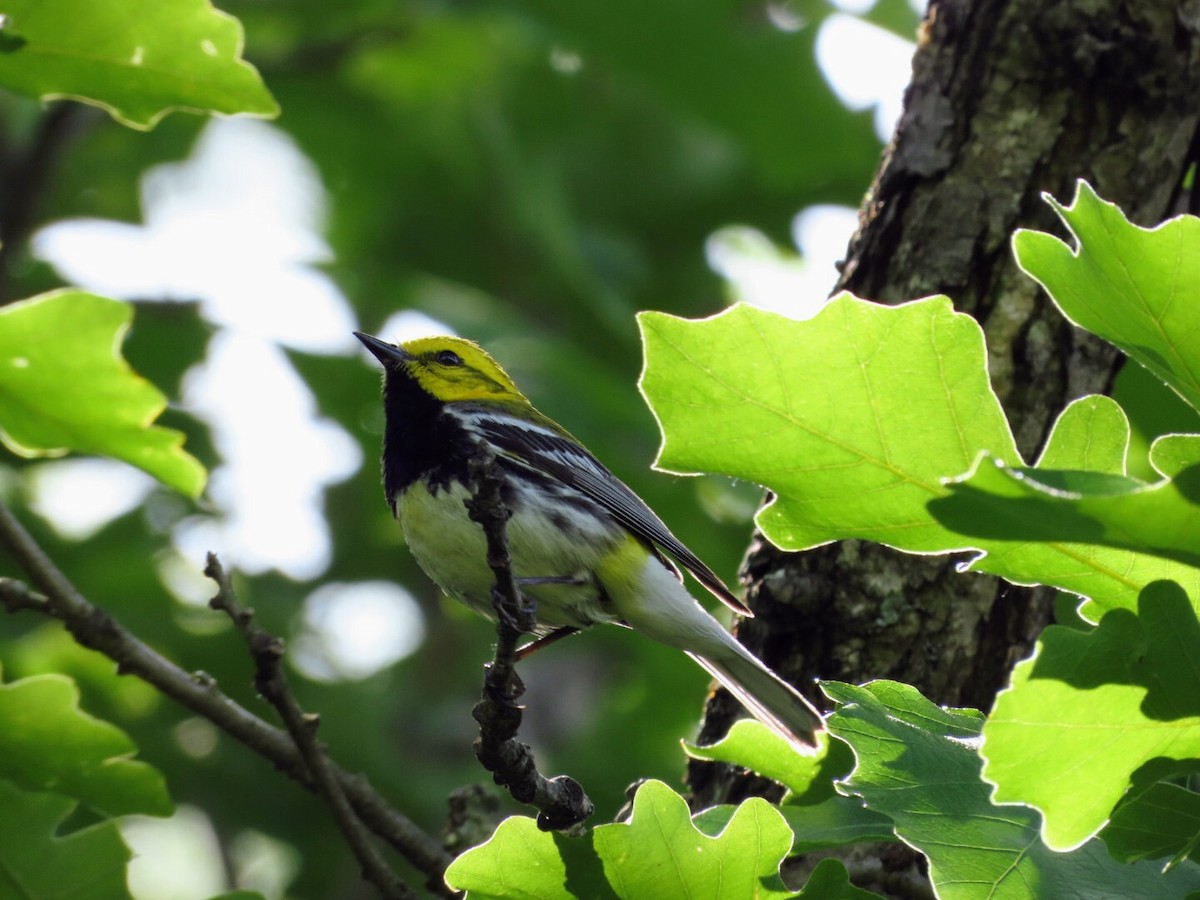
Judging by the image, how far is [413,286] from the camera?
318 inches

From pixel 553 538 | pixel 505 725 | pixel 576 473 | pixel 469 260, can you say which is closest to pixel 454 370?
pixel 576 473

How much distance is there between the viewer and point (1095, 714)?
6.06 feet

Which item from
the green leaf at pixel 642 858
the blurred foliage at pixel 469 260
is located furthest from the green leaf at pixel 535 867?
the blurred foliage at pixel 469 260

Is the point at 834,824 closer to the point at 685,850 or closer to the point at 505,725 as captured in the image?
the point at 685,850

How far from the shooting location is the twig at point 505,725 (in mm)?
2650

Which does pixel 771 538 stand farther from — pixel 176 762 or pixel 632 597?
pixel 176 762

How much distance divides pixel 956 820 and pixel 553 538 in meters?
2.20

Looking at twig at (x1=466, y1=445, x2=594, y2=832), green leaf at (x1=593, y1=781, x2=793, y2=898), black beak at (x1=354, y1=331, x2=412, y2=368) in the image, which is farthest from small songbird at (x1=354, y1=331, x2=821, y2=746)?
green leaf at (x1=593, y1=781, x2=793, y2=898)

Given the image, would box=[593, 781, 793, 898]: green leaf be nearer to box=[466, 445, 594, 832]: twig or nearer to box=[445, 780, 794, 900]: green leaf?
box=[445, 780, 794, 900]: green leaf

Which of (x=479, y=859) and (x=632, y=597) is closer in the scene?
(x=479, y=859)

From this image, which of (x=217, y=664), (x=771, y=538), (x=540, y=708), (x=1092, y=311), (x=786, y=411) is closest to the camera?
(x=1092, y=311)

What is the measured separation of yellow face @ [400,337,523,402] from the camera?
4957 millimetres

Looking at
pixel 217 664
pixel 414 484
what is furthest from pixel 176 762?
pixel 414 484

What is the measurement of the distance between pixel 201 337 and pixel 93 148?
2.00 m
